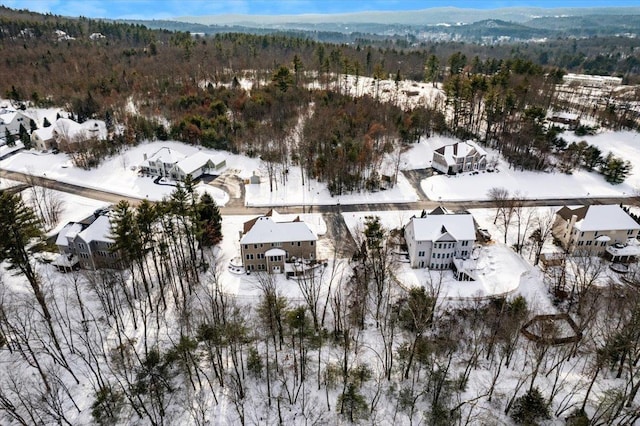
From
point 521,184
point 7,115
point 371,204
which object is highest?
point 7,115

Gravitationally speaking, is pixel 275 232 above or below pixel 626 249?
above

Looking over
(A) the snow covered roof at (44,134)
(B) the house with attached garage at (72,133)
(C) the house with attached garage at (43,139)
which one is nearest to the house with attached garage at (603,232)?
(B) the house with attached garage at (72,133)

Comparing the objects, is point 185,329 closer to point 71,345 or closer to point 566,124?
point 71,345

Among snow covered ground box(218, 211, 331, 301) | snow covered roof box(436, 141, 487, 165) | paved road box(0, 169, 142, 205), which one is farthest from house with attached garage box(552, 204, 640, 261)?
paved road box(0, 169, 142, 205)

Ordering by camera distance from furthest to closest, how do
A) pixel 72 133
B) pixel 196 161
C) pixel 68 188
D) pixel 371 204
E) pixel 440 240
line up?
1. pixel 72 133
2. pixel 196 161
3. pixel 68 188
4. pixel 371 204
5. pixel 440 240

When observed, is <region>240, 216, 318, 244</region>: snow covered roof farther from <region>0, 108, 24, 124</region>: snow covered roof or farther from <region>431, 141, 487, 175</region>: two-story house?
<region>0, 108, 24, 124</region>: snow covered roof

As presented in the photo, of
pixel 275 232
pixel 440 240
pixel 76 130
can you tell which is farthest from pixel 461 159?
pixel 76 130

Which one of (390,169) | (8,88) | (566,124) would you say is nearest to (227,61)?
(8,88)

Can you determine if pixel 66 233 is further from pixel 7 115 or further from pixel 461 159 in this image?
pixel 7 115

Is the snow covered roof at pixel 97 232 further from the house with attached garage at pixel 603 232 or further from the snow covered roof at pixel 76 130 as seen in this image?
the house with attached garage at pixel 603 232
